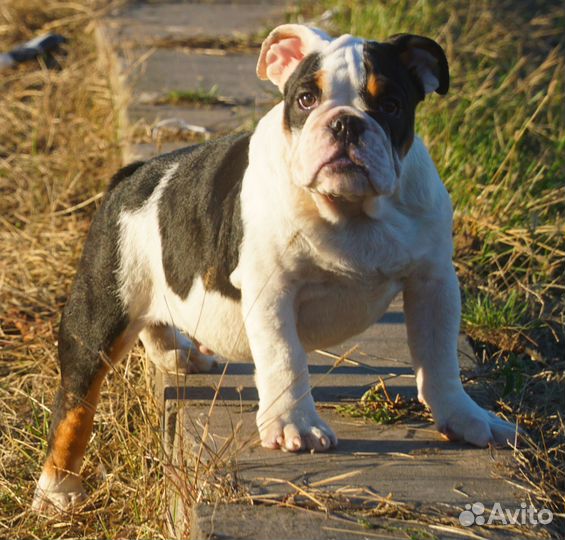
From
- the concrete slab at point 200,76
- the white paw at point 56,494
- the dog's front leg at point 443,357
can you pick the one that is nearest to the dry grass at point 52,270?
the white paw at point 56,494

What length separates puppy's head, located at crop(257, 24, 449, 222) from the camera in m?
3.47

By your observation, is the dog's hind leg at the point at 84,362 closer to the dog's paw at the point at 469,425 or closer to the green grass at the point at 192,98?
the dog's paw at the point at 469,425

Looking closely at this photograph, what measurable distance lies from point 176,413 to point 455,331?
39.8 inches

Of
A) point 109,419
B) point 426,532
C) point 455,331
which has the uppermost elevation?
point 455,331

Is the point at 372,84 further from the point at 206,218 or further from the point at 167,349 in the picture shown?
the point at 167,349

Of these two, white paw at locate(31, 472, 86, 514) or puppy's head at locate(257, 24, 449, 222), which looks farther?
white paw at locate(31, 472, 86, 514)

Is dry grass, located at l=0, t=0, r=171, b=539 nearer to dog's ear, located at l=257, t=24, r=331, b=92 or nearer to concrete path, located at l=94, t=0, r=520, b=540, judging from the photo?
concrete path, located at l=94, t=0, r=520, b=540

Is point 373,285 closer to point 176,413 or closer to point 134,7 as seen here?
point 176,413

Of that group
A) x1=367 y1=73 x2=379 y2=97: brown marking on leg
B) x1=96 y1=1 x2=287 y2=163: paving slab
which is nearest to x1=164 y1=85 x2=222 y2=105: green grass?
x1=96 y1=1 x2=287 y2=163: paving slab

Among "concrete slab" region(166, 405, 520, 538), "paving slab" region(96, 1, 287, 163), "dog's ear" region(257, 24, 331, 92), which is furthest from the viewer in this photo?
"paving slab" region(96, 1, 287, 163)

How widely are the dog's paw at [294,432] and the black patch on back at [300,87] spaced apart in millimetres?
878

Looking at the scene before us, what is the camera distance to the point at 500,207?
5770mm

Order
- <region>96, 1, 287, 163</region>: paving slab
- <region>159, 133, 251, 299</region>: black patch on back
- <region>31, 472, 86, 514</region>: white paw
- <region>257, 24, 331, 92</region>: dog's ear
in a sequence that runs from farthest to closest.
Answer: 1. <region>96, 1, 287, 163</region>: paving slab
2. <region>31, 472, 86, 514</region>: white paw
3. <region>159, 133, 251, 299</region>: black patch on back
4. <region>257, 24, 331, 92</region>: dog's ear

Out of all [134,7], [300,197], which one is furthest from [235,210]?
[134,7]
